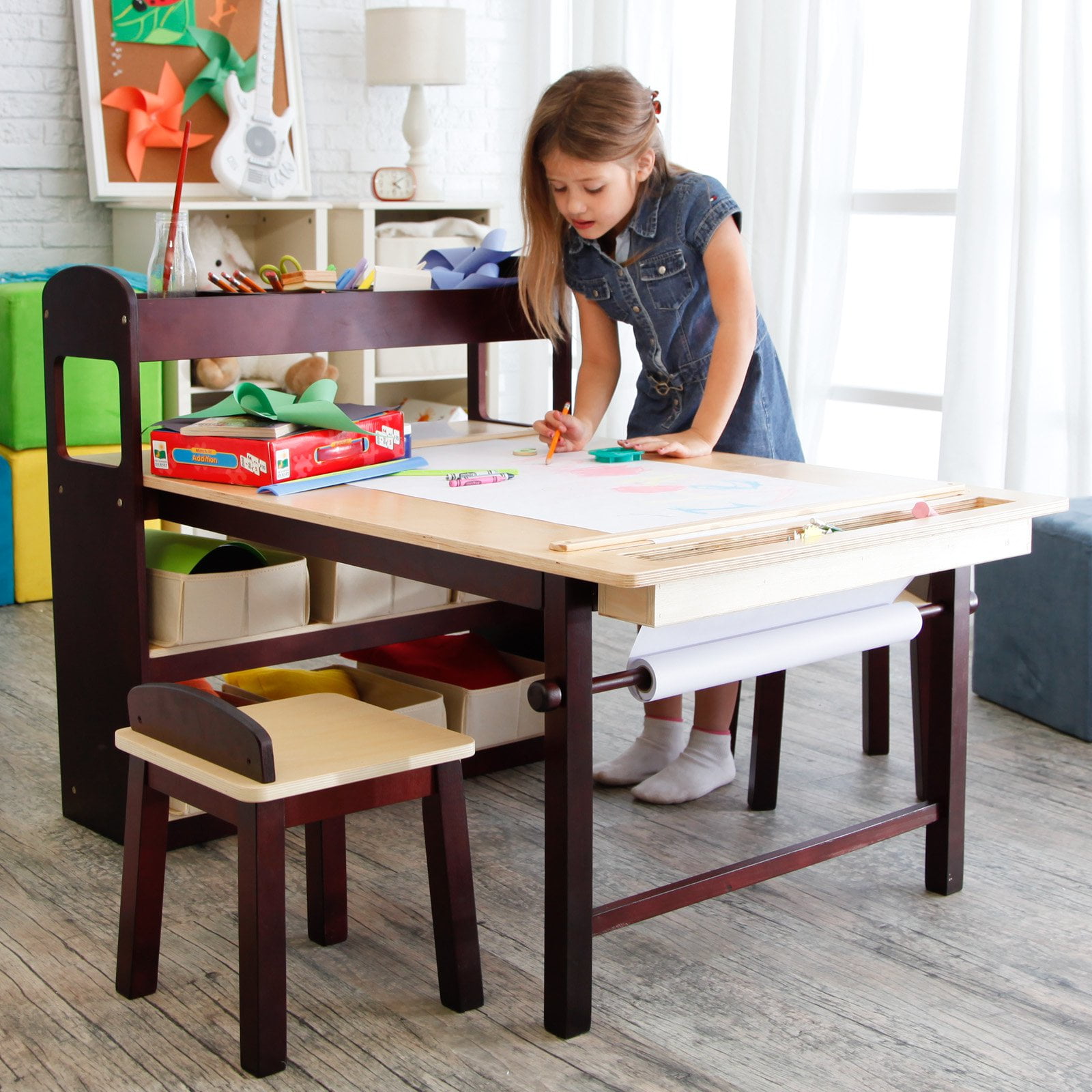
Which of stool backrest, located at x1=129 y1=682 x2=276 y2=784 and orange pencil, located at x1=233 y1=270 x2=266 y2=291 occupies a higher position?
orange pencil, located at x1=233 y1=270 x2=266 y2=291

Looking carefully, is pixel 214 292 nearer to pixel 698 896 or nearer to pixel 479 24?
pixel 698 896

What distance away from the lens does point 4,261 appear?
4.17 m

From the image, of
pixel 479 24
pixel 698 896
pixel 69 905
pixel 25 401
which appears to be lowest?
pixel 69 905

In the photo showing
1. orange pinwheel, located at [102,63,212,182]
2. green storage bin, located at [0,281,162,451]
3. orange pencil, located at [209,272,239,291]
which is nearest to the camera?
orange pencil, located at [209,272,239,291]

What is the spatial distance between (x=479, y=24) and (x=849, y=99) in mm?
1763

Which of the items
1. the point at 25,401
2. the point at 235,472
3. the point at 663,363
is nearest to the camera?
the point at 235,472

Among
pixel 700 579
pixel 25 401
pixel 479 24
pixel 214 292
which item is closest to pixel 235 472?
pixel 214 292

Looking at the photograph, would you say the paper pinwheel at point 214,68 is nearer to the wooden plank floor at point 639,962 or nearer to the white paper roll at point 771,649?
the wooden plank floor at point 639,962

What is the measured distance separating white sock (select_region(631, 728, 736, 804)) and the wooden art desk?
313mm

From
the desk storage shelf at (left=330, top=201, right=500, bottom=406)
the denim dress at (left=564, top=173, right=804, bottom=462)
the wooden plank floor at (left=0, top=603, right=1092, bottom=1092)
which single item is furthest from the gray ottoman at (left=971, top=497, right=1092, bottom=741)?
the desk storage shelf at (left=330, top=201, right=500, bottom=406)

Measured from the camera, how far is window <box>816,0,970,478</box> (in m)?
3.75

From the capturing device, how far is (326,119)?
15.4ft

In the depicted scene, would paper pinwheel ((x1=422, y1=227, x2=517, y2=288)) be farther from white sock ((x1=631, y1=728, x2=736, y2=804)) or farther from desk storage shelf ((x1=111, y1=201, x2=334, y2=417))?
desk storage shelf ((x1=111, y1=201, x2=334, y2=417))

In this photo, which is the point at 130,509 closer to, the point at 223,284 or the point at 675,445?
the point at 223,284
